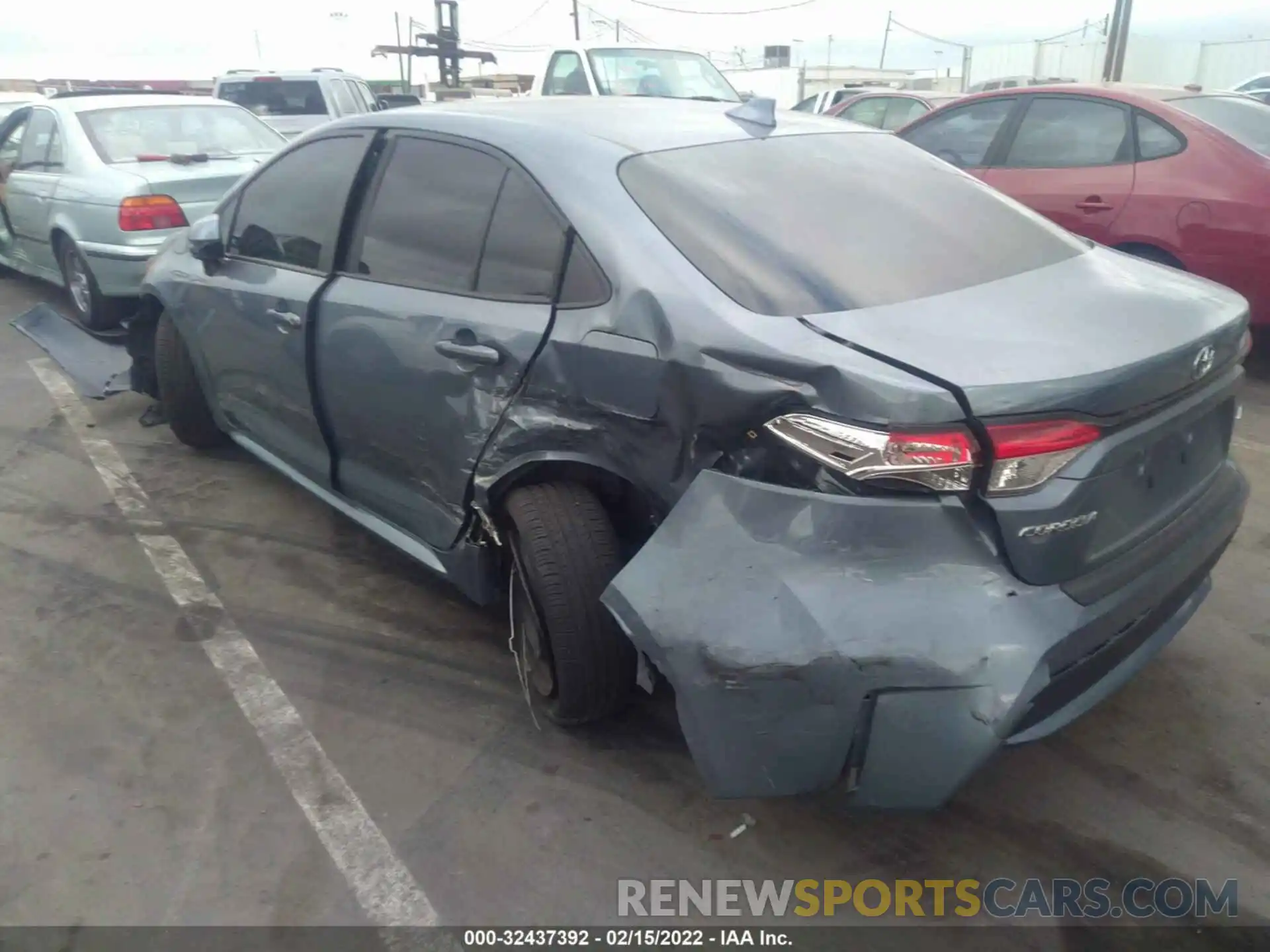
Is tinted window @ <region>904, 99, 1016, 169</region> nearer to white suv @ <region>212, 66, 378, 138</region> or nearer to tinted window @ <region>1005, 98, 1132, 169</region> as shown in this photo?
tinted window @ <region>1005, 98, 1132, 169</region>

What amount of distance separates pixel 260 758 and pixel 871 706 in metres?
1.77

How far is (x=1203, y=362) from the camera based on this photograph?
2305mm

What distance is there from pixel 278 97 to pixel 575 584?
460 inches

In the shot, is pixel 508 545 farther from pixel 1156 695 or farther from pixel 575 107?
pixel 1156 695

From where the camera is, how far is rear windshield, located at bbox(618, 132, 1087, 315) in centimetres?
238

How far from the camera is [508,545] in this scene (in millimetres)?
2861

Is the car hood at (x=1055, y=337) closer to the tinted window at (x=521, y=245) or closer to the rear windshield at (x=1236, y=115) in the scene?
the tinted window at (x=521, y=245)

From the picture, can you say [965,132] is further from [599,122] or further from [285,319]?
[285,319]

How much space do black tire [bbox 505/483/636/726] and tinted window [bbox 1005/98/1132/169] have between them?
449cm

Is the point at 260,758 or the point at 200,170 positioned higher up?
the point at 200,170

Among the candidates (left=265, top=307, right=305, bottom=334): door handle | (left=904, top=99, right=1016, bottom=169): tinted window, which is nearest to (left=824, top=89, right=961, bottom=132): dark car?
(left=904, top=99, right=1016, bottom=169): tinted window

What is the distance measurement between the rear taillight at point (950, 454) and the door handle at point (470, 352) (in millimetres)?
1029

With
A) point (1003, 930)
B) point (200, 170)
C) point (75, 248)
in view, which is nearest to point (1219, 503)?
point (1003, 930)

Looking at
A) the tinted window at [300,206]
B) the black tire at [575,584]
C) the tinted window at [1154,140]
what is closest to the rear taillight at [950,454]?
the black tire at [575,584]
